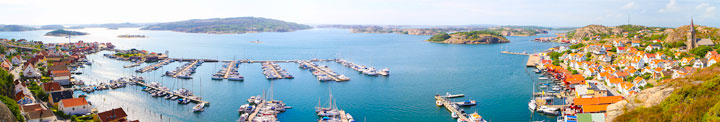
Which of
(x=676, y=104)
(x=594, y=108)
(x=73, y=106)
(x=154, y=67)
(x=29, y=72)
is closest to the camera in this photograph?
(x=676, y=104)

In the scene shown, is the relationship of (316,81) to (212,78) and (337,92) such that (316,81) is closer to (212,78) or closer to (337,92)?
(337,92)

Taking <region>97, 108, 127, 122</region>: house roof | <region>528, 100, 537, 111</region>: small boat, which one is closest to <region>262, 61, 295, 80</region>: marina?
<region>97, 108, 127, 122</region>: house roof

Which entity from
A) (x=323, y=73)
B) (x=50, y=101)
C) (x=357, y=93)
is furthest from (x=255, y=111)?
(x=323, y=73)

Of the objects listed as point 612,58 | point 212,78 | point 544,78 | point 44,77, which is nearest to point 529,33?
point 612,58

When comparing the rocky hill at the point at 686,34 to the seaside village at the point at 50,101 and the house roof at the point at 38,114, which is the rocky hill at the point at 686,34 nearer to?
the seaside village at the point at 50,101

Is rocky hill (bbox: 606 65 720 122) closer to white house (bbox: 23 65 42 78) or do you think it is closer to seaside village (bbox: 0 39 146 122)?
seaside village (bbox: 0 39 146 122)

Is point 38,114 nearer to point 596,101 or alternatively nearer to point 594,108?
point 594,108

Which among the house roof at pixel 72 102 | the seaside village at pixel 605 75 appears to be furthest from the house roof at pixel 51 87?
the seaside village at pixel 605 75
